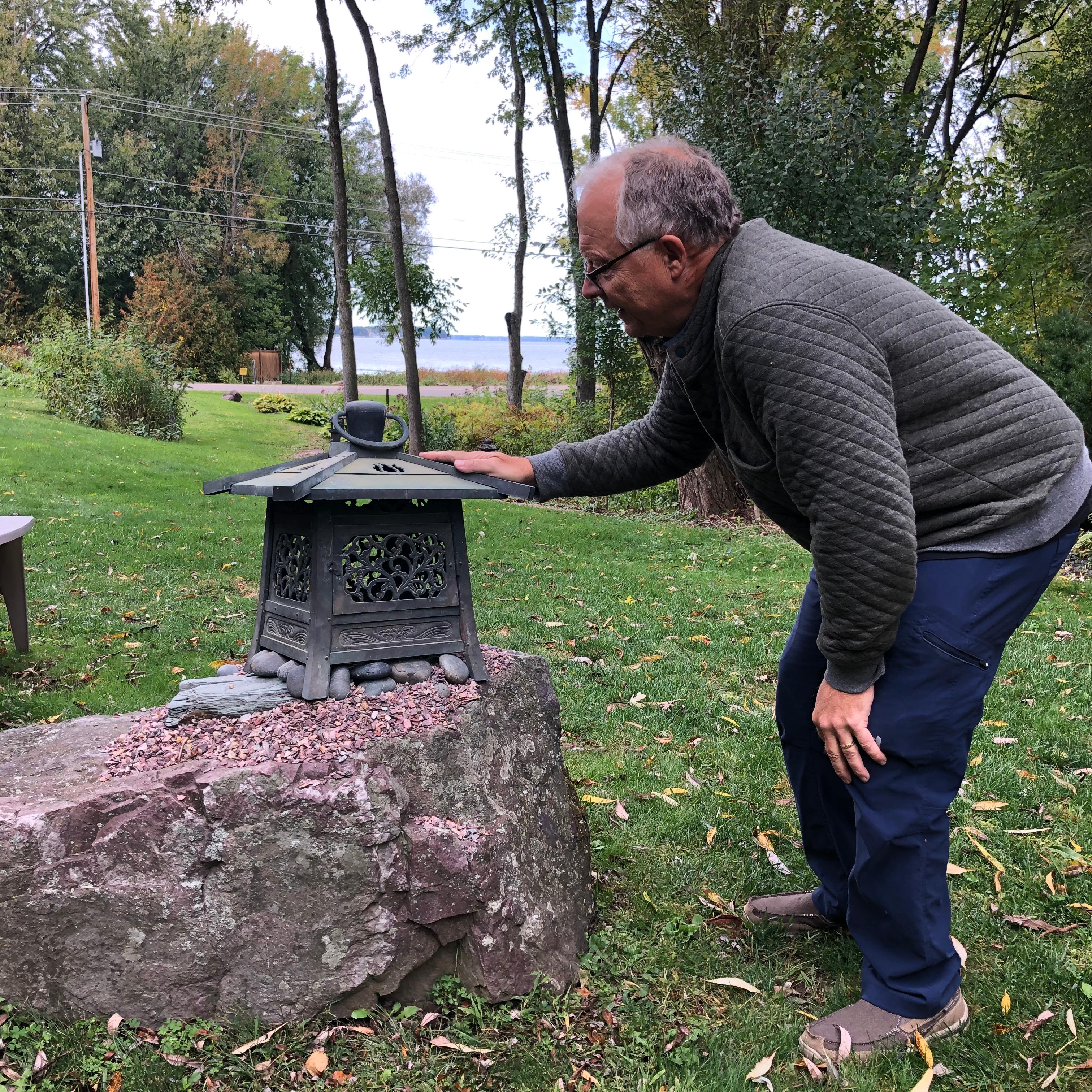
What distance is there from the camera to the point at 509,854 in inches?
96.7

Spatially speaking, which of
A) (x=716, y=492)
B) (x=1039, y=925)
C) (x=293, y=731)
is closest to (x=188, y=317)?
(x=716, y=492)

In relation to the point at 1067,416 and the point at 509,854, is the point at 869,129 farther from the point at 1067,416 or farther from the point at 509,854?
the point at 509,854

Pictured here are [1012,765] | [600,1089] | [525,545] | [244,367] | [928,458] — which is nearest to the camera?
[928,458]

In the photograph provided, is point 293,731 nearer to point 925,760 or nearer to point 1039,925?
point 925,760

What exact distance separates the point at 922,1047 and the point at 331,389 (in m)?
29.5

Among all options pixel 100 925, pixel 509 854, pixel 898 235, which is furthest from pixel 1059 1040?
pixel 898 235

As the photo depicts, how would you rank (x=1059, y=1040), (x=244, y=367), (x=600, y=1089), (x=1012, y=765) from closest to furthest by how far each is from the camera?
1. (x=600, y=1089)
2. (x=1059, y=1040)
3. (x=1012, y=765)
4. (x=244, y=367)

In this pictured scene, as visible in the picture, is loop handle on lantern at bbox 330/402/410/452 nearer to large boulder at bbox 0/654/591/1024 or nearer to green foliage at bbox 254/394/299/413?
large boulder at bbox 0/654/591/1024

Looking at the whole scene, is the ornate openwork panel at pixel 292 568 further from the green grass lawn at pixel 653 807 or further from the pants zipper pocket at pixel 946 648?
the pants zipper pocket at pixel 946 648

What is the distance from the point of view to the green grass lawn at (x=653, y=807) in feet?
7.34

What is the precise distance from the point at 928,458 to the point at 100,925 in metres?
2.27

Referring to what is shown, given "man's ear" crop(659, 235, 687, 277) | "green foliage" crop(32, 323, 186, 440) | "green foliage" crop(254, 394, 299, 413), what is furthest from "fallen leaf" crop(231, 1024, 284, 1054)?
"green foliage" crop(254, 394, 299, 413)

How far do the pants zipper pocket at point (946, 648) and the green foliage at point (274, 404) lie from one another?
75.0ft

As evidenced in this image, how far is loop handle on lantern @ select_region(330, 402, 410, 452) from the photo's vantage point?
2.74 meters
